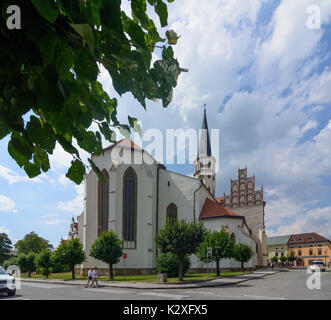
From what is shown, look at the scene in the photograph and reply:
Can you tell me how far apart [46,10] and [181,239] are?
83.7 ft

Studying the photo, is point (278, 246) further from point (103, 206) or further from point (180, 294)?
point (180, 294)

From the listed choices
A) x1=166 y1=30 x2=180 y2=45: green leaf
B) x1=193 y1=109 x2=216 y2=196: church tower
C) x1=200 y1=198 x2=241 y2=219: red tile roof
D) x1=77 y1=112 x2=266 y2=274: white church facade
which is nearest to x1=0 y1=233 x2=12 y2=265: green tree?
x1=77 y1=112 x2=266 y2=274: white church facade

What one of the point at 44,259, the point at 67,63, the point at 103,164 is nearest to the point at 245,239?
the point at 103,164

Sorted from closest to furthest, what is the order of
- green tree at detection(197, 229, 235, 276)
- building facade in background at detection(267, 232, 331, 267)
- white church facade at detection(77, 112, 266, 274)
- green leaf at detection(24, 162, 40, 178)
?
green leaf at detection(24, 162, 40, 178), green tree at detection(197, 229, 235, 276), white church facade at detection(77, 112, 266, 274), building facade in background at detection(267, 232, 331, 267)

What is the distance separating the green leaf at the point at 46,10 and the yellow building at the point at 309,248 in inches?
4286

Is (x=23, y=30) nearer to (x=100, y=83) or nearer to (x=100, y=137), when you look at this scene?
(x=100, y=137)

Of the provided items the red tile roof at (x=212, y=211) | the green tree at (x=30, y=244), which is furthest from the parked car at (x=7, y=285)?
the green tree at (x=30, y=244)

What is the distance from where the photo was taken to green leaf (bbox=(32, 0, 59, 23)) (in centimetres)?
124

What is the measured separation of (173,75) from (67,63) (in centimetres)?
67

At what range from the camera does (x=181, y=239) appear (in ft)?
84.3

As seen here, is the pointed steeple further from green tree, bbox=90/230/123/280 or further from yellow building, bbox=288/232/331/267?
yellow building, bbox=288/232/331/267

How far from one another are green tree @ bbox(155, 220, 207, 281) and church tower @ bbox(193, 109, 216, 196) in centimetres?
3058
